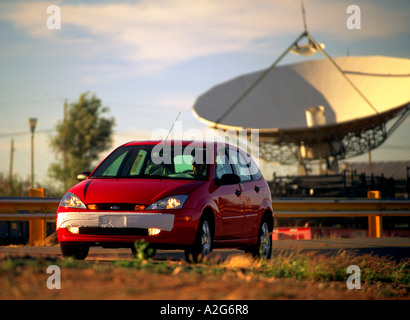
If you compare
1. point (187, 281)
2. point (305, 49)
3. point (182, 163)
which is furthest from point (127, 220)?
point (305, 49)

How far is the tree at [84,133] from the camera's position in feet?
240

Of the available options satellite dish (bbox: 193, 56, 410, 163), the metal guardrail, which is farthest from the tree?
the metal guardrail

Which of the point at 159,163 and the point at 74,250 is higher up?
the point at 159,163

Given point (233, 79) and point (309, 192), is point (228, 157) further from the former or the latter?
point (233, 79)

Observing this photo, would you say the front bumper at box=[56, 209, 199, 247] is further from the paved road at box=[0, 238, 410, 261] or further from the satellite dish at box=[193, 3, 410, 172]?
the satellite dish at box=[193, 3, 410, 172]

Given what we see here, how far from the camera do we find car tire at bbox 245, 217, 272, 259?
36.9 ft

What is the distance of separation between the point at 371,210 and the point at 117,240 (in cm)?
1179

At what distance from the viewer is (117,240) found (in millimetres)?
9164

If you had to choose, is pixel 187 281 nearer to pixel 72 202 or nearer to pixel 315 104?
pixel 72 202

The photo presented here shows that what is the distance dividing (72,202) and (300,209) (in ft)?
32.9

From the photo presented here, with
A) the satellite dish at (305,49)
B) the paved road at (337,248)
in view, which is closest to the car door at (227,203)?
the paved road at (337,248)

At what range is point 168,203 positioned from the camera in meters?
Answer: 9.22

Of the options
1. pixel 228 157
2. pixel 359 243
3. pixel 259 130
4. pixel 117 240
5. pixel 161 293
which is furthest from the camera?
pixel 259 130
